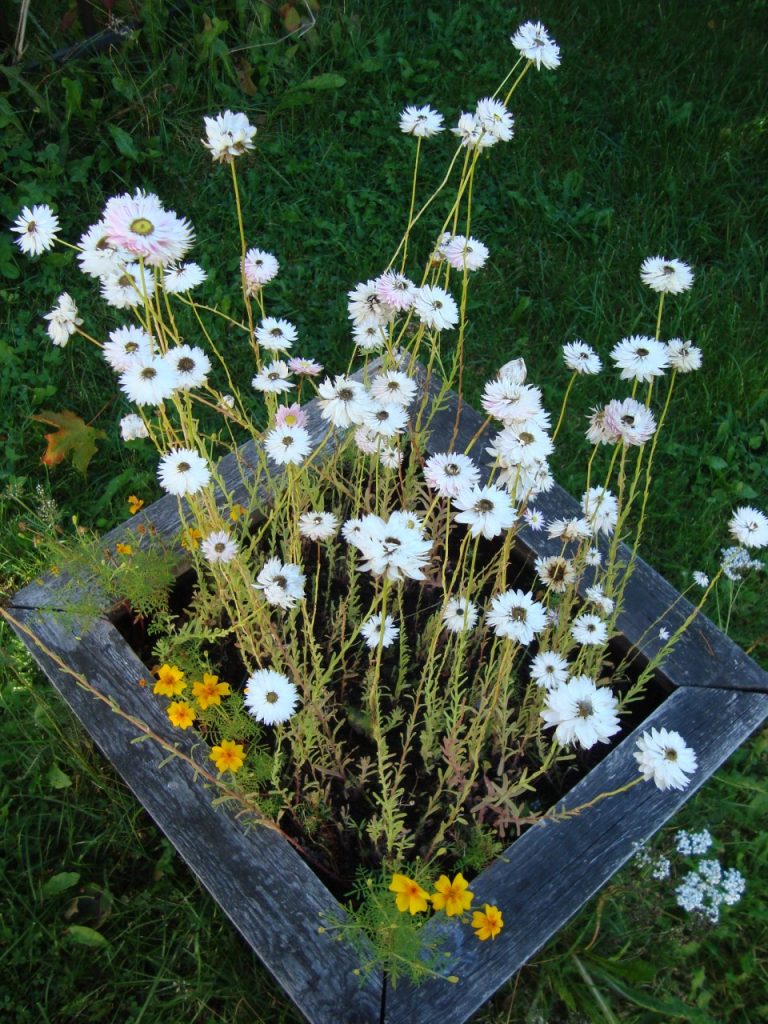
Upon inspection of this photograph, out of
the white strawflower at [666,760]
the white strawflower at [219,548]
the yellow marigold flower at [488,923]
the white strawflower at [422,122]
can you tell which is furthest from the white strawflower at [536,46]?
the yellow marigold flower at [488,923]

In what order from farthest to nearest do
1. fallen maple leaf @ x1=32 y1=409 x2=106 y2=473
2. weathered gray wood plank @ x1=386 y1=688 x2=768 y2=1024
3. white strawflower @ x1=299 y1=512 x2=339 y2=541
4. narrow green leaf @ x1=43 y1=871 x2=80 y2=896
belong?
1. fallen maple leaf @ x1=32 y1=409 x2=106 y2=473
2. narrow green leaf @ x1=43 y1=871 x2=80 y2=896
3. white strawflower @ x1=299 y1=512 x2=339 y2=541
4. weathered gray wood plank @ x1=386 y1=688 x2=768 y2=1024

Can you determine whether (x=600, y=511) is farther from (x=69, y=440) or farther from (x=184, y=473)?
(x=69, y=440)

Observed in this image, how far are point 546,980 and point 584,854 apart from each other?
505 millimetres

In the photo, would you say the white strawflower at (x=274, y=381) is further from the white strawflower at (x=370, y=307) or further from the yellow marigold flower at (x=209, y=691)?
the yellow marigold flower at (x=209, y=691)

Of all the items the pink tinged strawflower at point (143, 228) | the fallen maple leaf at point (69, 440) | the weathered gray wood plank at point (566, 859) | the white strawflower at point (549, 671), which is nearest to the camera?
the pink tinged strawflower at point (143, 228)

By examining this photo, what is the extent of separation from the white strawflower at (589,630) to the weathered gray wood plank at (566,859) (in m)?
0.21

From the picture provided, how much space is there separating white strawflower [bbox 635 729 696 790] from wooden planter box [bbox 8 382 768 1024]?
0.29 metres

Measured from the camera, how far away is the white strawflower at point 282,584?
139cm

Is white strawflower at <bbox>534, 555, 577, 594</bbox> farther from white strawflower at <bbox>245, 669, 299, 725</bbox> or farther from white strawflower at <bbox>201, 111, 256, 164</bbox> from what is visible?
white strawflower at <bbox>201, 111, 256, 164</bbox>

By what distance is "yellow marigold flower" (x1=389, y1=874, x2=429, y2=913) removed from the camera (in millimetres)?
1252

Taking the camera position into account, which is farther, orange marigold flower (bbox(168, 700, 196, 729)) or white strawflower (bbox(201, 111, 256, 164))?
orange marigold flower (bbox(168, 700, 196, 729))

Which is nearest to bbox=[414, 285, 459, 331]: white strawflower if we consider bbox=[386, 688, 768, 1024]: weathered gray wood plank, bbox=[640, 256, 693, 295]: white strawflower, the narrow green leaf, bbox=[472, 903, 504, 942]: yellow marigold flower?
bbox=[640, 256, 693, 295]: white strawflower


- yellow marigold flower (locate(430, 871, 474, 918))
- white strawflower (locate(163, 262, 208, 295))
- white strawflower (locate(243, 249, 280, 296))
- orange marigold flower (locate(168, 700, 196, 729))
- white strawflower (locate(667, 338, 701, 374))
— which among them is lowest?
yellow marigold flower (locate(430, 871, 474, 918))

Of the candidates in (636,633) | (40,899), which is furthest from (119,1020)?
(636,633)
